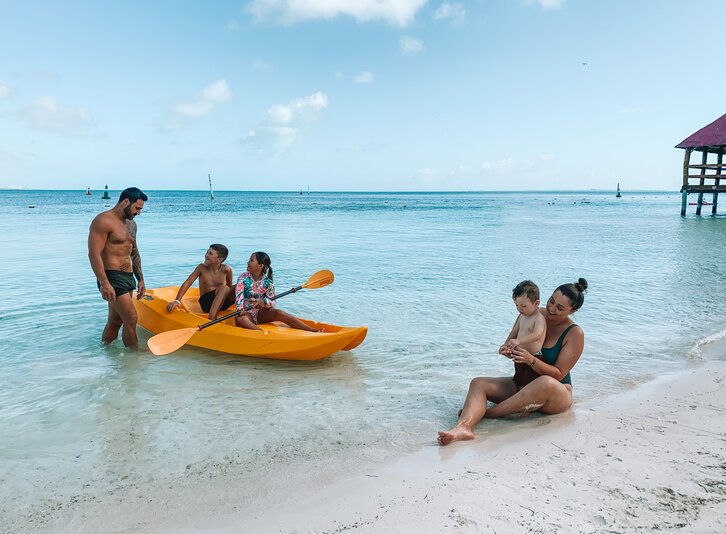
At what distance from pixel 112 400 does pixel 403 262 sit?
9.59m

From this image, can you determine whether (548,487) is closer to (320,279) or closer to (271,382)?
(271,382)

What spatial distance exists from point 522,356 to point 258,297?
10.4ft

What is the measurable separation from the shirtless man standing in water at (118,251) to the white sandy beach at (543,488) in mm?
3101

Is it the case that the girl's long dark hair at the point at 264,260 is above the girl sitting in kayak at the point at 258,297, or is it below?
above

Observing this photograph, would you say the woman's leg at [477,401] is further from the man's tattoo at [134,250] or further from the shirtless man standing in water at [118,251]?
the man's tattoo at [134,250]

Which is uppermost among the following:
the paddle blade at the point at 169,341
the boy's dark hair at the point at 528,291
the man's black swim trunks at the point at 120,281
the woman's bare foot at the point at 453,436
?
the boy's dark hair at the point at 528,291

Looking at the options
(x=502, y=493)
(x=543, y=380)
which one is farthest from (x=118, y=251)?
(x=502, y=493)

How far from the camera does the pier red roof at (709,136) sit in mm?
23719

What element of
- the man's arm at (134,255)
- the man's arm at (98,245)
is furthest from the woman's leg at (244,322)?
the man's arm at (98,245)

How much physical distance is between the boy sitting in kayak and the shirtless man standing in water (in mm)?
637

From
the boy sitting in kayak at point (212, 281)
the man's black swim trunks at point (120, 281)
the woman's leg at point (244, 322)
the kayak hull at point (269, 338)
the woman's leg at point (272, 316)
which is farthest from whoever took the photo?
the boy sitting in kayak at point (212, 281)

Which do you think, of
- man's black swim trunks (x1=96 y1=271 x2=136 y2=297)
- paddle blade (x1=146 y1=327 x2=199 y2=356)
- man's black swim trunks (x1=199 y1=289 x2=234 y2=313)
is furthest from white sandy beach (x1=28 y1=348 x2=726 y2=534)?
man's black swim trunks (x1=199 y1=289 x2=234 y2=313)

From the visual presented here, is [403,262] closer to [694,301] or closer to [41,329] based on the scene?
[694,301]

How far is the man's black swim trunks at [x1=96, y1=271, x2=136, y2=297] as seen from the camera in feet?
16.9
